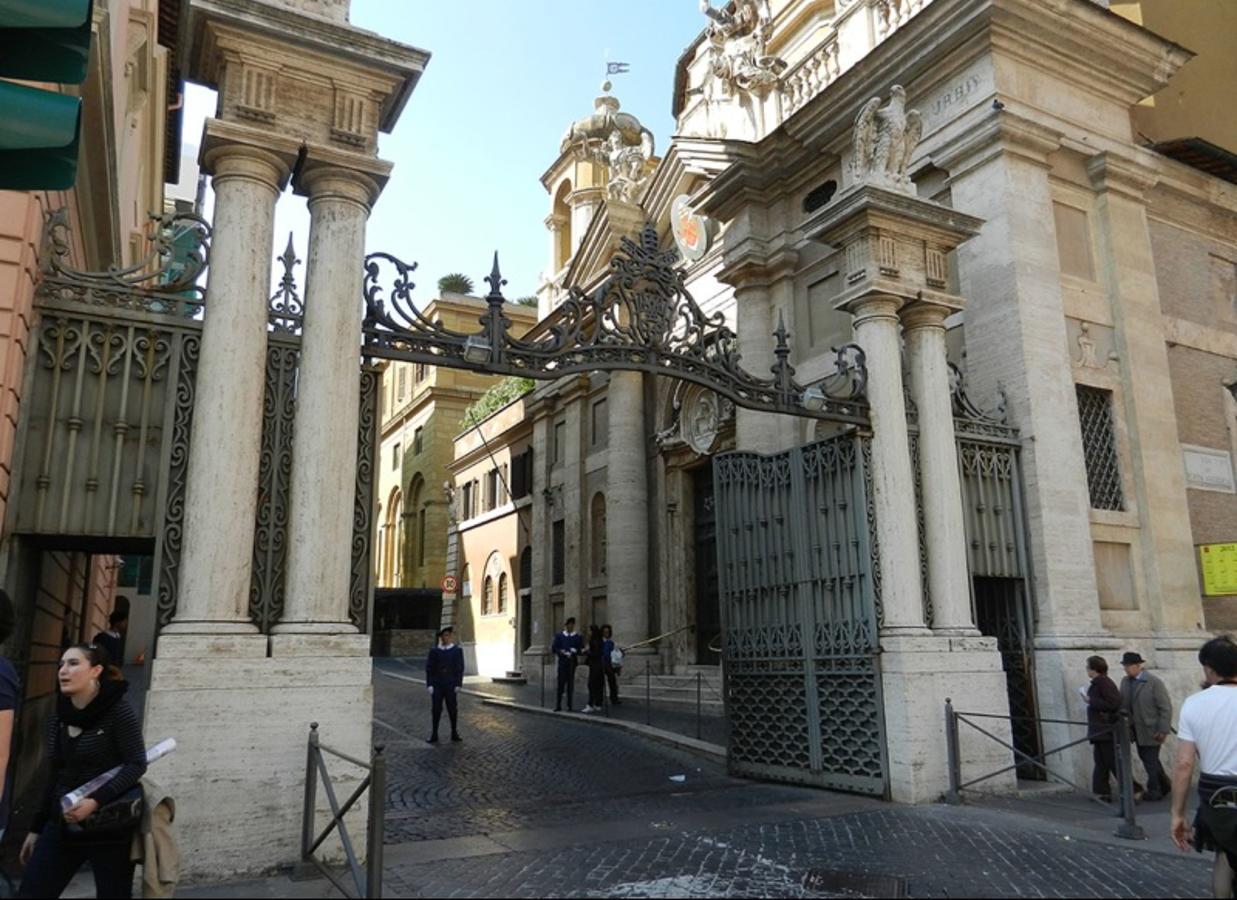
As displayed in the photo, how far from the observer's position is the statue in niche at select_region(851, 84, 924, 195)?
1026 centimetres

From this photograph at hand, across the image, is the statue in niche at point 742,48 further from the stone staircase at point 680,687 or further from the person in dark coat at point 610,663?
the stone staircase at point 680,687

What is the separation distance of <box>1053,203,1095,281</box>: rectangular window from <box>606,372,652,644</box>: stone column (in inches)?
437

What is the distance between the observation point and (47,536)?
21.4 feet

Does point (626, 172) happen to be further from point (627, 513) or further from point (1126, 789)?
point (1126, 789)

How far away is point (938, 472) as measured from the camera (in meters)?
10.0

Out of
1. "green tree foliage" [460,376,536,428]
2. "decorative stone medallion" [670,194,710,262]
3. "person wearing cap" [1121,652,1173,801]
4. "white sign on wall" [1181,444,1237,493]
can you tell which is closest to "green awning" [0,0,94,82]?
"person wearing cap" [1121,652,1173,801]

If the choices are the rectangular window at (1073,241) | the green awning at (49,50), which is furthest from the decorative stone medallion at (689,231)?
the green awning at (49,50)

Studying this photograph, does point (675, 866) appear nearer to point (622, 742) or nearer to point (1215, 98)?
point (622, 742)

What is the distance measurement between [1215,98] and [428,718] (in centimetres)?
1699

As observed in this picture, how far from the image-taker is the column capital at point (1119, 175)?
1323 centimetres

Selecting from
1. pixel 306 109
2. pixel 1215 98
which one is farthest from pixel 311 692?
pixel 1215 98

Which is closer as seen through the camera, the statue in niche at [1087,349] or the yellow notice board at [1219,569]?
the yellow notice board at [1219,569]

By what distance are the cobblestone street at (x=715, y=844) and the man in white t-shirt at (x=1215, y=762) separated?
1303mm

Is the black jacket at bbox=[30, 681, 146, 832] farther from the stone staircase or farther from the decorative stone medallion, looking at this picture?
the decorative stone medallion
